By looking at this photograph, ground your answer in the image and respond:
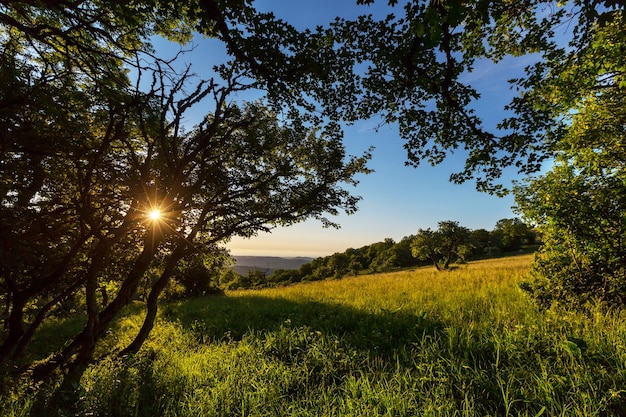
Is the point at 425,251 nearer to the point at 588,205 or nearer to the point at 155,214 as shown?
the point at 588,205

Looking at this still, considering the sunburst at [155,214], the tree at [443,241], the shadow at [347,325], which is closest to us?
the shadow at [347,325]

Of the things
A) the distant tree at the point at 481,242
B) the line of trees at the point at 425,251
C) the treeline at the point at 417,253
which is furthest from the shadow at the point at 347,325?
the distant tree at the point at 481,242

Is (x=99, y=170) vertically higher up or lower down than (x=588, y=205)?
higher up

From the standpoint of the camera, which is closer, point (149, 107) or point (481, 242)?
point (149, 107)

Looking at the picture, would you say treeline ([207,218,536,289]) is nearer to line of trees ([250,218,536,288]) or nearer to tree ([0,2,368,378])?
line of trees ([250,218,536,288])

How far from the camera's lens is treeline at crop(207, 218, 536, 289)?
173 ft

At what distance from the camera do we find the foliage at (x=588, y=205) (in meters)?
6.25

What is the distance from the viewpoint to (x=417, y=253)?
53125 mm

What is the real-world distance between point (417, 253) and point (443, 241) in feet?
18.6

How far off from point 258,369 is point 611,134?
11980 millimetres

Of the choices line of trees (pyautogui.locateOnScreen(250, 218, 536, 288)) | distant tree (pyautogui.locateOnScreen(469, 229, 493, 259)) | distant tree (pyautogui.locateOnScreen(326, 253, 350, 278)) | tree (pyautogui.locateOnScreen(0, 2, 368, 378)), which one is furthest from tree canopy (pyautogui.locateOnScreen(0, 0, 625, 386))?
distant tree (pyautogui.locateOnScreen(326, 253, 350, 278))

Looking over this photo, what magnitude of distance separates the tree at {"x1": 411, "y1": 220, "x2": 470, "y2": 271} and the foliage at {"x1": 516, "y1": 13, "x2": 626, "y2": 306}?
46.8 meters

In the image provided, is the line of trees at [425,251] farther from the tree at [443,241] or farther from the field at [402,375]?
the field at [402,375]

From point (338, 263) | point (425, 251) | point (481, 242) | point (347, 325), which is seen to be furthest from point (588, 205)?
point (338, 263)
